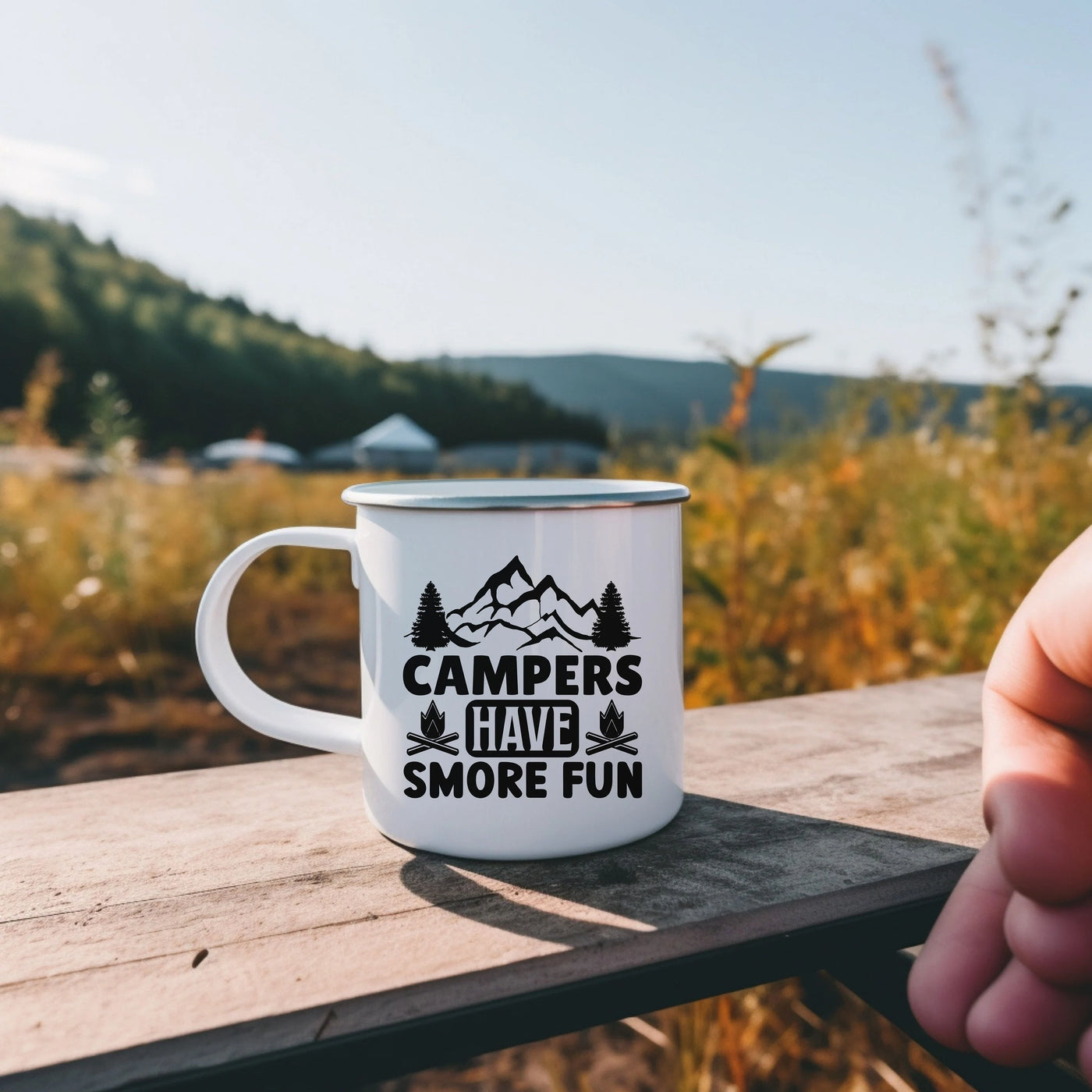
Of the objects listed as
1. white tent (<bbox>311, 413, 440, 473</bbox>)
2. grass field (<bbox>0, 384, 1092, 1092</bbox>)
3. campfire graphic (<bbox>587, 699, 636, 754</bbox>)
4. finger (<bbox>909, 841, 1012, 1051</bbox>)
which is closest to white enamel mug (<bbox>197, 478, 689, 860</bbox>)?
campfire graphic (<bbox>587, 699, 636, 754</bbox>)

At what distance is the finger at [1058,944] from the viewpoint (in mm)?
443

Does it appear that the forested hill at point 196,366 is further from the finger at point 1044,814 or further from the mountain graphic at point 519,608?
the finger at point 1044,814

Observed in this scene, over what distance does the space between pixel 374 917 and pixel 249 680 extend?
0.72ft

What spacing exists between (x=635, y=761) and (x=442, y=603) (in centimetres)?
18

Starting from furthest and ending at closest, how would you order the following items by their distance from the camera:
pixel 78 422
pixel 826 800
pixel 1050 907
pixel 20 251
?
pixel 20 251, pixel 78 422, pixel 826 800, pixel 1050 907

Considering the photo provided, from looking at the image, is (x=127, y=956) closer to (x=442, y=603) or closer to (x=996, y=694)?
(x=442, y=603)

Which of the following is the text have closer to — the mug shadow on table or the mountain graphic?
the mountain graphic

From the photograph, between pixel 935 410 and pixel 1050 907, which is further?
pixel 935 410

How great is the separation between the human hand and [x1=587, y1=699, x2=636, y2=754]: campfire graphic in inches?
8.7

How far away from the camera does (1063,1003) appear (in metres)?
0.47

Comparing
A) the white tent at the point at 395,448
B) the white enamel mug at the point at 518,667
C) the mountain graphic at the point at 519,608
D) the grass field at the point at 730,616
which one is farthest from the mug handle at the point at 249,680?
the white tent at the point at 395,448

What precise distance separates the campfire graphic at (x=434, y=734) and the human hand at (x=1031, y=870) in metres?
0.31

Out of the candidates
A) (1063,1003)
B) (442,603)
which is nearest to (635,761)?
(442,603)

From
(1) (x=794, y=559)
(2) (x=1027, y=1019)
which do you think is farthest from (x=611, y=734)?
(1) (x=794, y=559)
